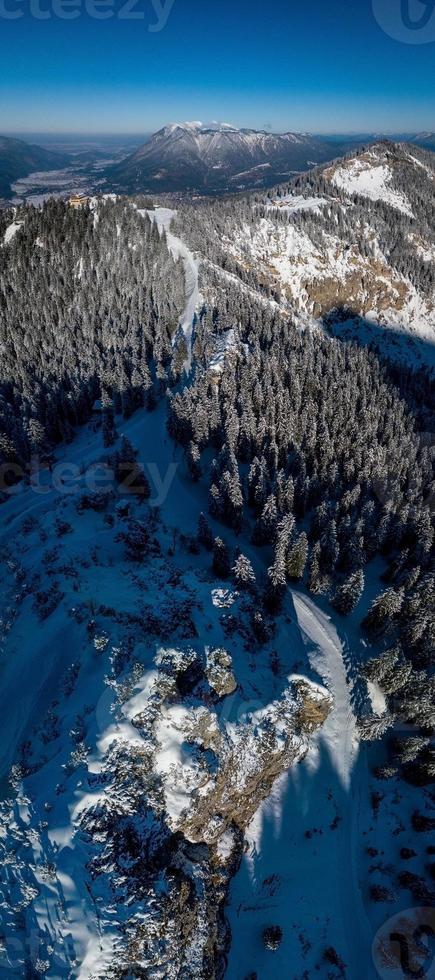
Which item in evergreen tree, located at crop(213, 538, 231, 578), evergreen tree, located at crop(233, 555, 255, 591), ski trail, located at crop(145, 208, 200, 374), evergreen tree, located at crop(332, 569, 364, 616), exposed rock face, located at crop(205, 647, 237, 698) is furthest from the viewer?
ski trail, located at crop(145, 208, 200, 374)

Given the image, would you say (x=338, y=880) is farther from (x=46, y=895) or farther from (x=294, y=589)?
(x=294, y=589)

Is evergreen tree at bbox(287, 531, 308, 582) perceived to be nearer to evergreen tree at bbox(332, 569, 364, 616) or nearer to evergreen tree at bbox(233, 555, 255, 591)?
evergreen tree at bbox(332, 569, 364, 616)

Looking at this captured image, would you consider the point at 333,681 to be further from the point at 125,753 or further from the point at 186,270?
the point at 186,270

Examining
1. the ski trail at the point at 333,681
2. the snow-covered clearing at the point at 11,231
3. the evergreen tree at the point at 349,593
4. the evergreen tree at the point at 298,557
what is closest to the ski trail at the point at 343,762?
the ski trail at the point at 333,681

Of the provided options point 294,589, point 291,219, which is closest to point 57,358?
point 294,589

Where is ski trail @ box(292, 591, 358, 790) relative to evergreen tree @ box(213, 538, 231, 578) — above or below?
below

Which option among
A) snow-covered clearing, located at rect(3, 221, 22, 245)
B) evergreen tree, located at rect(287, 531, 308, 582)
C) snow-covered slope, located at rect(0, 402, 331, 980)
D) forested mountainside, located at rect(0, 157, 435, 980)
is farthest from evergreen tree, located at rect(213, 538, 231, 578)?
snow-covered clearing, located at rect(3, 221, 22, 245)

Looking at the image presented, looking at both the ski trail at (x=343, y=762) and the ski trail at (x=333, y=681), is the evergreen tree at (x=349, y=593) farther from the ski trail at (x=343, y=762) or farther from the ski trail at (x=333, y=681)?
the ski trail at (x=333, y=681)
